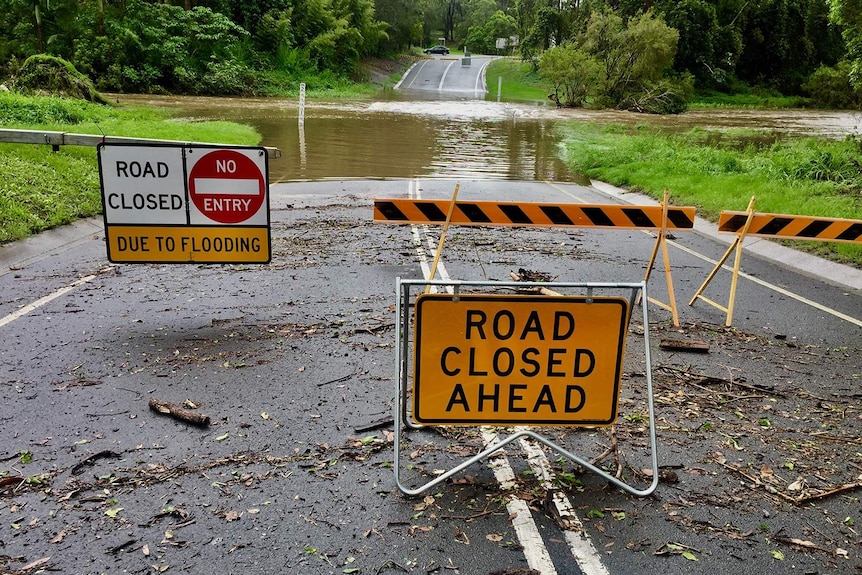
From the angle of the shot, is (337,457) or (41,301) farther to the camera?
(41,301)

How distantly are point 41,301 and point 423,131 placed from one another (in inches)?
990

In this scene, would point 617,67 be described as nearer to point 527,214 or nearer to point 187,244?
point 527,214

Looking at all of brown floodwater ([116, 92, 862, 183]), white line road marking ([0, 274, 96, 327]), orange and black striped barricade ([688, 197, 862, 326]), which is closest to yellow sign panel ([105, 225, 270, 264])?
white line road marking ([0, 274, 96, 327])

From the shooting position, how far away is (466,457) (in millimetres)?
4227

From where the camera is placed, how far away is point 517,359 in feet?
12.3

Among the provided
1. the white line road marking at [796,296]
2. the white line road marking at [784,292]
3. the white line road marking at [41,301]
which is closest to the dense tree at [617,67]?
the white line road marking at [784,292]

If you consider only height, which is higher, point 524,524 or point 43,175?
point 43,175

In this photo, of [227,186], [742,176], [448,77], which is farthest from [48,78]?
[448,77]

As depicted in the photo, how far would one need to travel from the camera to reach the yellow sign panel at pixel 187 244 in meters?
6.65

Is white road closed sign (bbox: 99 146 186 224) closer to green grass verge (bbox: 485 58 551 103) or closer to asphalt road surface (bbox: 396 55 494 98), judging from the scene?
green grass verge (bbox: 485 58 551 103)

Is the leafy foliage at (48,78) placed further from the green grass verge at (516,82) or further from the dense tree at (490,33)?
the dense tree at (490,33)

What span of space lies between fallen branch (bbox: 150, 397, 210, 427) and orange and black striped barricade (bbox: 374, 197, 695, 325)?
9.50 feet

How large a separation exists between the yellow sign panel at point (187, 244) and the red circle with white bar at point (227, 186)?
16 centimetres

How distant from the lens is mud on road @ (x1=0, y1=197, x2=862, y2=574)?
10.9ft
